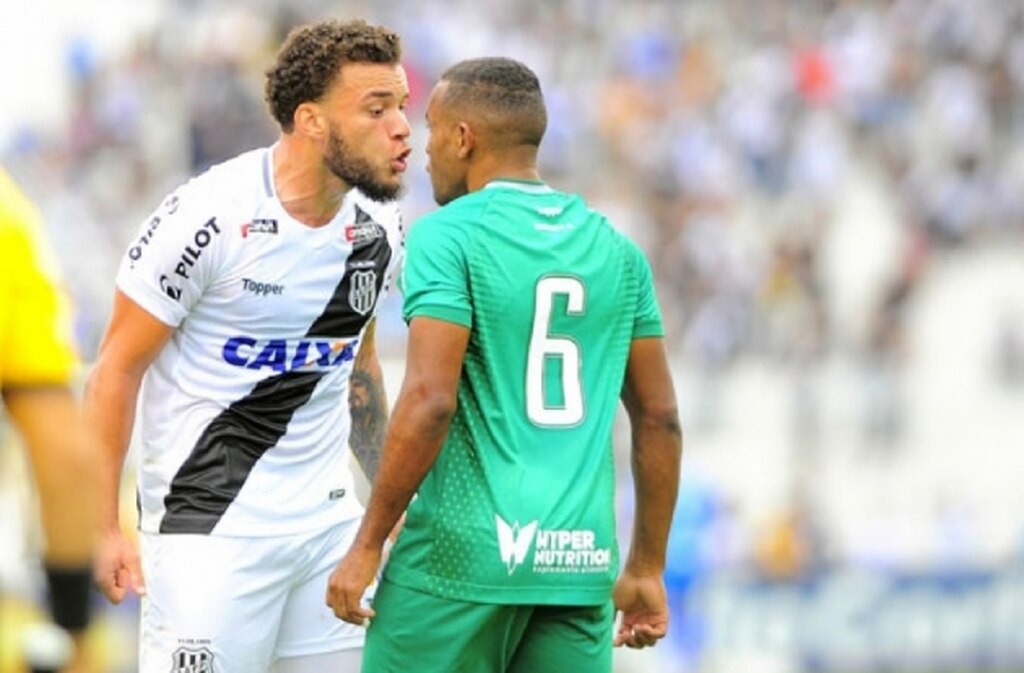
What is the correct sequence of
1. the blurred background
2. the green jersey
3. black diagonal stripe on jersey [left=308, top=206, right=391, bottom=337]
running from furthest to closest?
the blurred background < black diagonal stripe on jersey [left=308, top=206, right=391, bottom=337] < the green jersey

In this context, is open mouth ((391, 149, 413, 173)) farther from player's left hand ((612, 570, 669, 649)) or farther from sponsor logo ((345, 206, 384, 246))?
player's left hand ((612, 570, 669, 649))

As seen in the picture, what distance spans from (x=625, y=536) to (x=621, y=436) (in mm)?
4560

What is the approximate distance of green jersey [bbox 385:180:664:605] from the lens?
6.30 meters

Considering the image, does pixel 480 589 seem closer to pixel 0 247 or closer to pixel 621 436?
pixel 0 247

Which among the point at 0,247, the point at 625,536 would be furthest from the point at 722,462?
the point at 0,247

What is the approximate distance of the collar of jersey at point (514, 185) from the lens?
642cm

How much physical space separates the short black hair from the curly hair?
441 mm

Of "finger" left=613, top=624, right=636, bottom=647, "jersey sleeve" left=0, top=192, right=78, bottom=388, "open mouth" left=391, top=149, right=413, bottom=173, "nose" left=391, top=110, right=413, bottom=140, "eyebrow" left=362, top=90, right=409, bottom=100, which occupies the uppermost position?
"eyebrow" left=362, top=90, right=409, bottom=100

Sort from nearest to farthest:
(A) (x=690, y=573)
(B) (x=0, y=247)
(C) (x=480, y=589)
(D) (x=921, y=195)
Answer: (B) (x=0, y=247), (C) (x=480, y=589), (A) (x=690, y=573), (D) (x=921, y=195)

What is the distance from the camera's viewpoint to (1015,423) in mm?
24125

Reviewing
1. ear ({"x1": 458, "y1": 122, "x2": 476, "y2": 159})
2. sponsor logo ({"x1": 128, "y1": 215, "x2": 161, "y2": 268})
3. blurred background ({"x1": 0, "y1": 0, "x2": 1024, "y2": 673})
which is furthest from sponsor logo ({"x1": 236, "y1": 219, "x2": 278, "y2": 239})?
blurred background ({"x1": 0, "y1": 0, "x2": 1024, "y2": 673})

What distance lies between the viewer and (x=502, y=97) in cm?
639

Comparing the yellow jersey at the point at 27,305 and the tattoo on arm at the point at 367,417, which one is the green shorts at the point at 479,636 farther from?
the yellow jersey at the point at 27,305

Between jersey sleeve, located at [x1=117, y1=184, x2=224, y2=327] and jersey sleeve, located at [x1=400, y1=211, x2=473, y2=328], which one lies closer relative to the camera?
jersey sleeve, located at [x1=400, y1=211, x2=473, y2=328]
